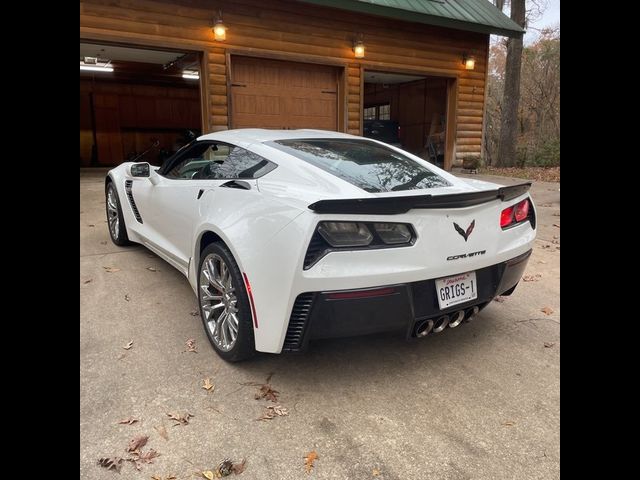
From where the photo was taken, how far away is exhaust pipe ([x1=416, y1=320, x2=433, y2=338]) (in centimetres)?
235

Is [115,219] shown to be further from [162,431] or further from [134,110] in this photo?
[134,110]

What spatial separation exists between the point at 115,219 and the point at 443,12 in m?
8.98

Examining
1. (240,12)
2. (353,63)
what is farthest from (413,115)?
(240,12)

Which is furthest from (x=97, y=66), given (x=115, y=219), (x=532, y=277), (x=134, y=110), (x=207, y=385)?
(x=207, y=385)

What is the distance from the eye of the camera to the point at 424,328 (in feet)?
7.84

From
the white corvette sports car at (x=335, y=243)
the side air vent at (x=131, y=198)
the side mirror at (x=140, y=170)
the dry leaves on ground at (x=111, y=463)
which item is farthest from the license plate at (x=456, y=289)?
the side air vent at (x=131, y=198)

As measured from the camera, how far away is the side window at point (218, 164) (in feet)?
9.35

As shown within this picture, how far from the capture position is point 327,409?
7.38ft

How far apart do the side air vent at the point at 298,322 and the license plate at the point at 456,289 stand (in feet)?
2.23

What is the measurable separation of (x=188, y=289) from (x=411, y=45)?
30.0 feet

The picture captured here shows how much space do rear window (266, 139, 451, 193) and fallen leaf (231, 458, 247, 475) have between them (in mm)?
1425

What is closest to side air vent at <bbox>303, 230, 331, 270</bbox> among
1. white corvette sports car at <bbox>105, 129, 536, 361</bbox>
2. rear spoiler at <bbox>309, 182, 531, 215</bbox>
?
white corvette sports car at <bbox>105, 129, 536, 361</bbox>

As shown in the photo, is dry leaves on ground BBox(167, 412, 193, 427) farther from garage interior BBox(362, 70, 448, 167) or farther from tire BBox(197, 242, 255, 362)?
garage interior BBox(362, 70, 448, 167)
